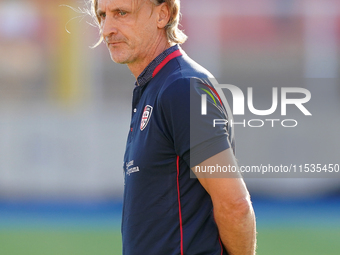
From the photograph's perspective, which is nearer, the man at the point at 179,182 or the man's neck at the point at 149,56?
the man at the point at 179,182

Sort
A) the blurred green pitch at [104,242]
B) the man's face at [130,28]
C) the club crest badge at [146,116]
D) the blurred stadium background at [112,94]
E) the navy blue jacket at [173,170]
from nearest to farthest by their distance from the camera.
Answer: the navy blue jacket at [173,170]
the club crest badge at [146,116]
the man's face at [130,28]
the blurred green pitch at [104,242]
the blurred stadium background at [112,94]

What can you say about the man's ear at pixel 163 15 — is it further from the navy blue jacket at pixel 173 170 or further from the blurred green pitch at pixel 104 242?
the blurred green pitch at pixel 104 242

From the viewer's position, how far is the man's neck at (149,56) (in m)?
1.52

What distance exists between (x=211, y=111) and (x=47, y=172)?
544 cm

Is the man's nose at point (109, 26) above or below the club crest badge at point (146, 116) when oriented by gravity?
above

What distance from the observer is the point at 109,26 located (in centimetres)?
153

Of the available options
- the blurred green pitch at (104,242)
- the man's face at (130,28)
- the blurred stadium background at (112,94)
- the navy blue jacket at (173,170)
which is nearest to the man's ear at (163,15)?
the man's face at (130,28)

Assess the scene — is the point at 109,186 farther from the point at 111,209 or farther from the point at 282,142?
the point at 282,142

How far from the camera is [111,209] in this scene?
5816 millimetres

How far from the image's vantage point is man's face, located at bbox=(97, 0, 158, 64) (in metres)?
1.50

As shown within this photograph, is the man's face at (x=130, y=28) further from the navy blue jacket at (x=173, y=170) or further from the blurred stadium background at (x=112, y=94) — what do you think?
the blurred stadium background at (x=112, y=94)

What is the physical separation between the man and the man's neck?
120 millimetres

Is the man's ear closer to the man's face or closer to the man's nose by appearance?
the man's face

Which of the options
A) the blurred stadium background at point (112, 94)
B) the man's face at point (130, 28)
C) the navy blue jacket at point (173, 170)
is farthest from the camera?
the blurred stadium background at point (112, 94)
